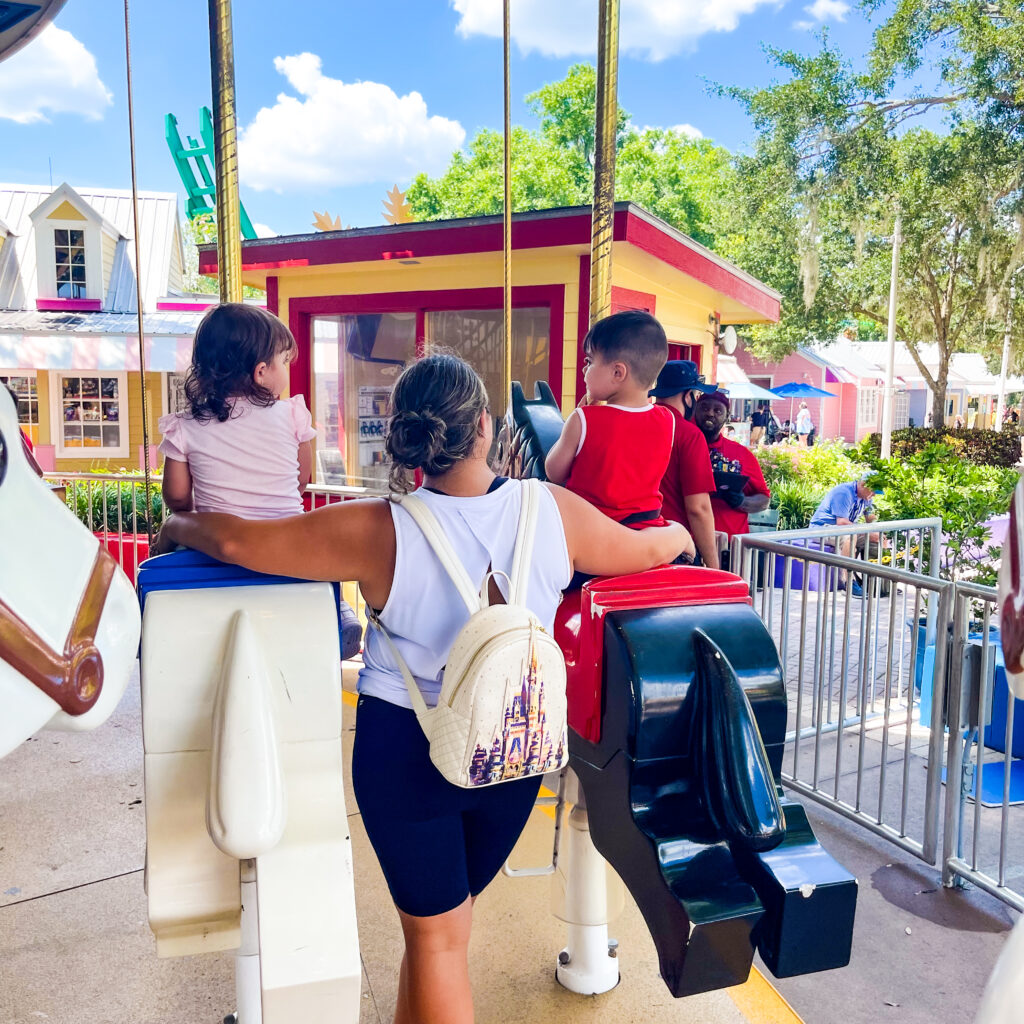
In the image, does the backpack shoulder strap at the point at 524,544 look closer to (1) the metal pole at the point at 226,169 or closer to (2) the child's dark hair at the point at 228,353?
(2) the child's dark hair at the point at 228,353

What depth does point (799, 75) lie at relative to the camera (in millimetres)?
17656

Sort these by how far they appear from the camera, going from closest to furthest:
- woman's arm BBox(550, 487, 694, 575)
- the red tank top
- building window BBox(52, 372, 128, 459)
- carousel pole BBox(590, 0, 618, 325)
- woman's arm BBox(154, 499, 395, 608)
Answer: woman's arm BBox(154, 499, 395, 608)
woman's arm BBox(550, 487, 694, 575)
the red tank top
carousel pole BBox(590, 0, 618, 325)
building window BBox(52, 372, 128, 459)

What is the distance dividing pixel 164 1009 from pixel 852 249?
22.2 metres

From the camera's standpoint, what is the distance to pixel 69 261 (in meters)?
16.0

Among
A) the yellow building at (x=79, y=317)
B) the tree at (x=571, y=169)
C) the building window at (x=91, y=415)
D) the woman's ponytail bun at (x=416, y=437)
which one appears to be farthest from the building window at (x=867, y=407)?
the woman's ponytail bun at (x=416, y=437)

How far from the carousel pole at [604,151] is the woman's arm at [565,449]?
765 mm

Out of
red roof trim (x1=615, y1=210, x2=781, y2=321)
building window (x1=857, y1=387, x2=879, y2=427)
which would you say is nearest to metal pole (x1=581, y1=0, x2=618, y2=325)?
red roof trim (x1=615, y1=210, x2=781, y2=321)

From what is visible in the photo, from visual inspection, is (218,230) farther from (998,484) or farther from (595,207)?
(998,484)

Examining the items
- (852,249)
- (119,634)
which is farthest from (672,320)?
(852,249)

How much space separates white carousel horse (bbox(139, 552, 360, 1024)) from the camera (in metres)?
1.58

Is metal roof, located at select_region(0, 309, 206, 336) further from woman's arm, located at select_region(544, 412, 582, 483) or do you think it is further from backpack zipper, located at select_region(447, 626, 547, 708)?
backpack zipper, located at select_region(447, 626, 547, 708)

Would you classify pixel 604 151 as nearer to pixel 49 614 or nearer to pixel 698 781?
pixel 698 781

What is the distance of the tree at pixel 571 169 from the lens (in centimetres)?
3109

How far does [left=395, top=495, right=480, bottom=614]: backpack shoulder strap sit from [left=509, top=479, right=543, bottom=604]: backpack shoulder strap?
8cm
